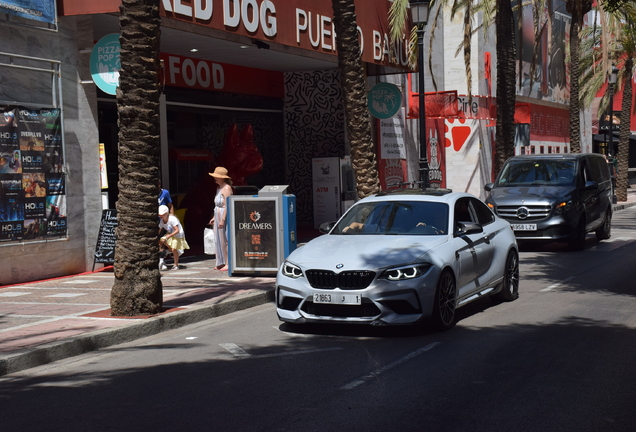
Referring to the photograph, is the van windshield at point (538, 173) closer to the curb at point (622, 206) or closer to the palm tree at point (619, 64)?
the palm tree at point (619, 64)

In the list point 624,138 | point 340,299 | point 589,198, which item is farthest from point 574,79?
point 340,299

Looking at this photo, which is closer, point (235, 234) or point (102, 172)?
point (235, 234)

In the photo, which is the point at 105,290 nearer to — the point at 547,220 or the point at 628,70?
the point at 547,220

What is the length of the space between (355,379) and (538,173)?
490 inches

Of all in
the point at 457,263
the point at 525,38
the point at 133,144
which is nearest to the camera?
the point at 457,263

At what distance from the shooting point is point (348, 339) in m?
8.35

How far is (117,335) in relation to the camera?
8.72m

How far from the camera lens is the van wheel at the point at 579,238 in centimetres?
1667

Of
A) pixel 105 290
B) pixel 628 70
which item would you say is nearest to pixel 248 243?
pixel 105 290

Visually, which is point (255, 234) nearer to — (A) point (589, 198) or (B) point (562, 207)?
(B) point (562, 207)

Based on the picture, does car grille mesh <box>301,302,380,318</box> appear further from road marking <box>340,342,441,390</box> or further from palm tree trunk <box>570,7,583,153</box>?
palm tree trunk <box>570,7,583,153</box>

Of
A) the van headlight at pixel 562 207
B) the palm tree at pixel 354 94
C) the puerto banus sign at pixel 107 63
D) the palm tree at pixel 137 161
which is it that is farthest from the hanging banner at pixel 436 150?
the palm tree at pixel 137 161

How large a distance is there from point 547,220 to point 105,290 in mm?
9078

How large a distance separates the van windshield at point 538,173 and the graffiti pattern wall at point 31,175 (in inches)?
379
